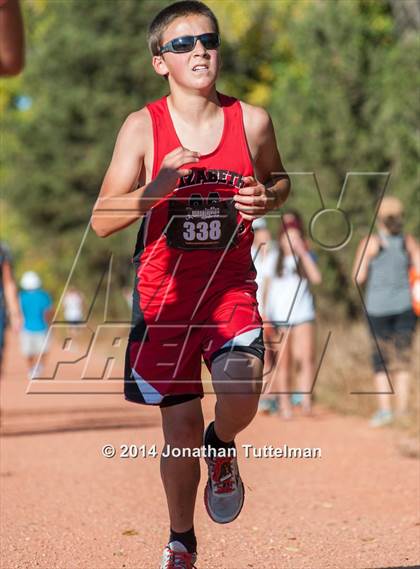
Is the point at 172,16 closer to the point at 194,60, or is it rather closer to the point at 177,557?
the point at 194,60

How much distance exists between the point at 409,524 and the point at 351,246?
423 inches

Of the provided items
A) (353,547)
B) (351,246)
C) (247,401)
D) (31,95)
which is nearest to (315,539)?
(353,547)

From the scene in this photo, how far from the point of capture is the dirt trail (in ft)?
19.9

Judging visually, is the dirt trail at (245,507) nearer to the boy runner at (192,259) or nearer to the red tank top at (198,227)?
the boy runner at (192,259)

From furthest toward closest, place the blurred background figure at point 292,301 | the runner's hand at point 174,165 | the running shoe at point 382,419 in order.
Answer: the blurred background figure at point 292,301
the running shoe at point 382,419
the runner's hand at point 174,165

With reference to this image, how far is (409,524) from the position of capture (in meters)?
6.84

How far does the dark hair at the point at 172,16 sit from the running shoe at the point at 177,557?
7.04ft

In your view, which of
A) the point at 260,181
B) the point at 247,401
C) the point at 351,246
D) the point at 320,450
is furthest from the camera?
the point at 351,246

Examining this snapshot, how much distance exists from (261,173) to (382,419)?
6.13 m

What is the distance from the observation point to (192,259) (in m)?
5.09

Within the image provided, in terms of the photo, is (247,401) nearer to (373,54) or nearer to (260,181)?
(260,181)

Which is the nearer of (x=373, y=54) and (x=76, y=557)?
(x=76, y=557)

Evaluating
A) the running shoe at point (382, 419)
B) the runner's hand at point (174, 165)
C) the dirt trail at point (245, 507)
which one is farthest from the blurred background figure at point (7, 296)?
the runner's hand at point (174, 165)

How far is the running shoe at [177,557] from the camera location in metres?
5.17
